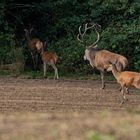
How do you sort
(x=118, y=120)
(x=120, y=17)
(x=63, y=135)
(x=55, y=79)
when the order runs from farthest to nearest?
1. (x=120, y=17)
2. (x=55, y=79)
3. (x=118, y=120)
4. (x=63, y=135)

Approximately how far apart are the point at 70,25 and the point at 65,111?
10.2m

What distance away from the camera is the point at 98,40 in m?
20.0

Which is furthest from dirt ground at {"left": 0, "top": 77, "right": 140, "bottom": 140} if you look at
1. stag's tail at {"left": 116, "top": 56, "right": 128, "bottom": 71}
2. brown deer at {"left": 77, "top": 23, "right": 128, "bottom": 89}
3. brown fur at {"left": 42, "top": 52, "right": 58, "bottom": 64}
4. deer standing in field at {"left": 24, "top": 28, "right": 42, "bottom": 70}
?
deer standing in field at {"left": 24, "top": 28, "right": 42, "bottom": 70}

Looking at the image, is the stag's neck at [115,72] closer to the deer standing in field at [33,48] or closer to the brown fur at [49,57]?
the brown fur at [49,57]

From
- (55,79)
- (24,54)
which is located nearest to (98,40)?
(55,79)

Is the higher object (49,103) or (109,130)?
(109,130)

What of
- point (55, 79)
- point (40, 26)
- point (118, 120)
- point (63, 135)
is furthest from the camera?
point (40, 26)

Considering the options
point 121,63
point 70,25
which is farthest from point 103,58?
point 70,25

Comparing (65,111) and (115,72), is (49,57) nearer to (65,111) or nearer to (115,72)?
(115,72)

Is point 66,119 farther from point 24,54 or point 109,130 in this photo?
point 24,54

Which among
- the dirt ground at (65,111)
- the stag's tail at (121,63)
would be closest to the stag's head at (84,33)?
the dirt ground at (65,111)

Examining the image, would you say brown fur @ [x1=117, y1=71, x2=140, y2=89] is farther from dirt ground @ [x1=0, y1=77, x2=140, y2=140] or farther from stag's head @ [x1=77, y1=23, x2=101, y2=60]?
stag's head @ [x1=77, y1=23, x2=101, y2=60]

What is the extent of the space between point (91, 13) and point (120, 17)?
1234 mm

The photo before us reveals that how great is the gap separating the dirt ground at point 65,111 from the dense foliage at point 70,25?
7.21 ft
